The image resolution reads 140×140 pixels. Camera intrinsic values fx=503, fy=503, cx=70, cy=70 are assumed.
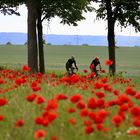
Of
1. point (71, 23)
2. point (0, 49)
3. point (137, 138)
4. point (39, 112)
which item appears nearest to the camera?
point (137, 138)

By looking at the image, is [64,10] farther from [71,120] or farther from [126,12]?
[71,120]

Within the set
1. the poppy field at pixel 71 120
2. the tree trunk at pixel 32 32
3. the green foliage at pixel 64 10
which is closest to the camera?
the poppy field at pixel 71 120

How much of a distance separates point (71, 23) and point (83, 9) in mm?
Result: 1515

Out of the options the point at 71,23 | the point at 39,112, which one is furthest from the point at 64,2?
the point at 39,112

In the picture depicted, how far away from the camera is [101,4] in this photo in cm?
3869

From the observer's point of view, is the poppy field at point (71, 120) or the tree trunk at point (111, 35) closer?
the poppy field at point (71, 120)

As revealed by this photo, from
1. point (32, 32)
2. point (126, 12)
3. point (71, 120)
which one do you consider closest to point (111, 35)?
point (126, 12)

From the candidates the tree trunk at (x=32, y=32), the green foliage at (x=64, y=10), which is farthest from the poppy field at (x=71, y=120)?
the green foliage at (x=64, y=10)

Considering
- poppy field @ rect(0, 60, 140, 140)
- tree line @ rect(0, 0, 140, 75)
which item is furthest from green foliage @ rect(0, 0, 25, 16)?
poppy field @ rect(0, 60, 140, 140)

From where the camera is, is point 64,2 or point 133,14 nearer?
point 64,2

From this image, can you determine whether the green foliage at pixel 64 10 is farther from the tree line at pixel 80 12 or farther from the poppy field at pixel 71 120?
the poppy field at pixel 71 120

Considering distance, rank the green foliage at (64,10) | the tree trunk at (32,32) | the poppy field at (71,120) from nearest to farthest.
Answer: the poppy field at (71,120), the tree trunk at (32,32), the green foliage at (64,10)

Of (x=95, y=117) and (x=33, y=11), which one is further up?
(x=33, y=11)

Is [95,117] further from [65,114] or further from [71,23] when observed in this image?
[71,23]
